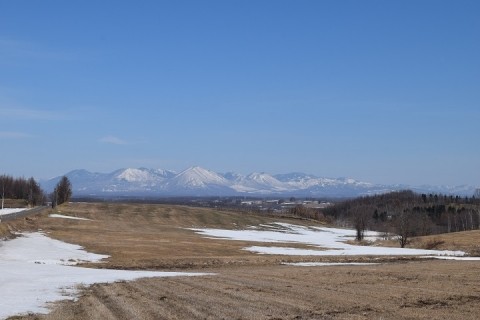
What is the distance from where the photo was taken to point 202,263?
146ft

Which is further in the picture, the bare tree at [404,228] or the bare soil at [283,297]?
the bare tree at [404,228]

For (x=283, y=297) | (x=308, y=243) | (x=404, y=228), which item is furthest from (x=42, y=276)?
(x=404, y=228)

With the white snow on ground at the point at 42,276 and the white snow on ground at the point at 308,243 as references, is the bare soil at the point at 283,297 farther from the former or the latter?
the white snow on ground at the point at 308,243

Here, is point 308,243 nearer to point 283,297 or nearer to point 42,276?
point 42,276

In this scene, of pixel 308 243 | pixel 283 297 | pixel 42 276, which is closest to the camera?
pixel 283 297

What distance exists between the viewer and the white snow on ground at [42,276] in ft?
69.3

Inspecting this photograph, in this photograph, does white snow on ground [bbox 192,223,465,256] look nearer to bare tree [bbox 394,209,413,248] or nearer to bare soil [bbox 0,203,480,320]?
bare tree [bbox 394,209,413,248]

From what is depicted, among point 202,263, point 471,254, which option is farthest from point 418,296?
point 471,254

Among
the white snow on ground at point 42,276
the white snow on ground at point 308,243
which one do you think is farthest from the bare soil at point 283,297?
the white snow on ground at point 308,243

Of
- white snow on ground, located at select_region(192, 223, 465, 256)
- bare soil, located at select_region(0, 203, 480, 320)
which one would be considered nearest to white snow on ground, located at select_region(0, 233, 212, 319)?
bare soil, located at select_region(0, 203, 480, 320)

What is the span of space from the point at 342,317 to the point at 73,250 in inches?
1615

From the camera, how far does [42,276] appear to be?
30.7 m

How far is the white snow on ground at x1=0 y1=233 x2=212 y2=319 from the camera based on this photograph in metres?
21.1

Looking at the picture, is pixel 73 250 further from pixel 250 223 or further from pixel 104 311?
pixel 250 223
